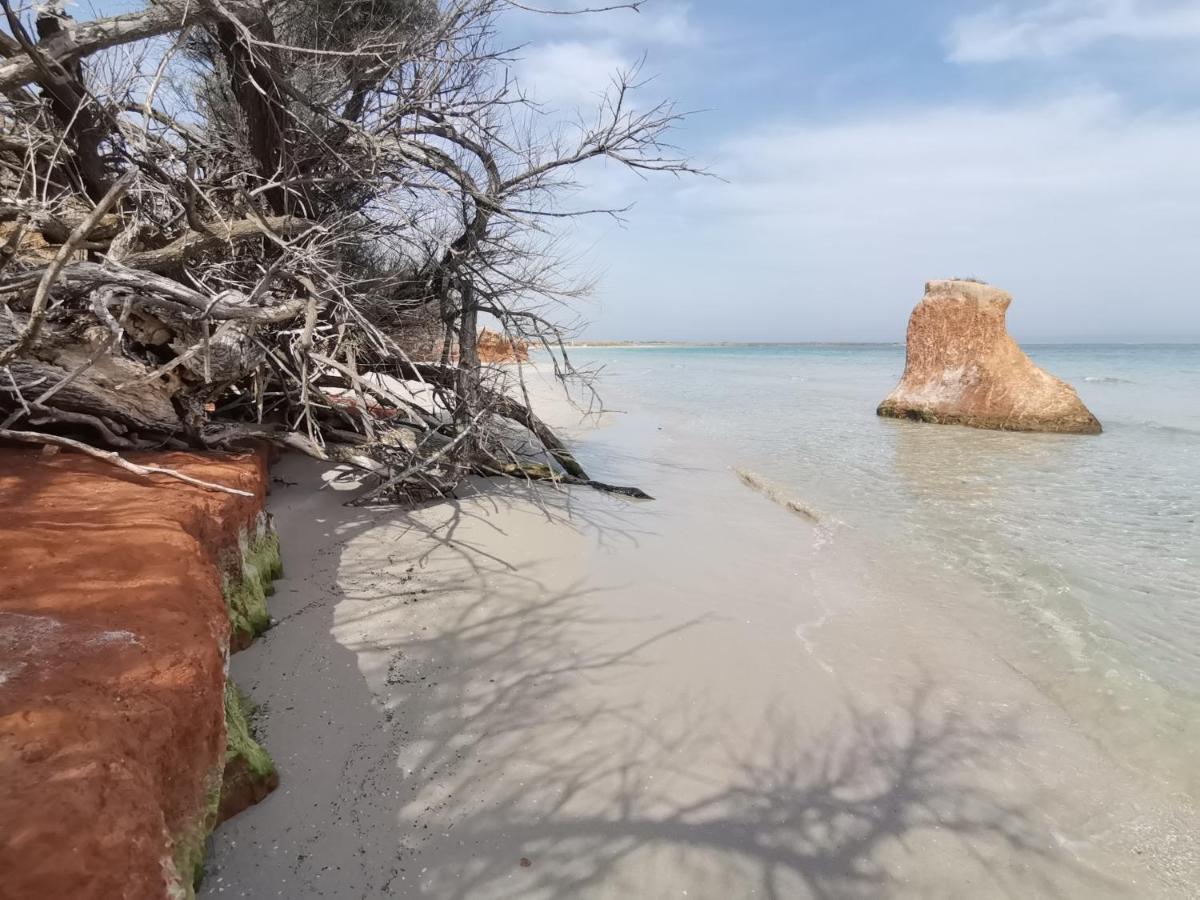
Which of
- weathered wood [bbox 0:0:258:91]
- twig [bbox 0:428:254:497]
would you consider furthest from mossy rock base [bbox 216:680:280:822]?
weathered wood [bbox 0:0:258:91]

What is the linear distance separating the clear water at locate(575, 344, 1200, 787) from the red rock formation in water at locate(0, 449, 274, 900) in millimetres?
3637

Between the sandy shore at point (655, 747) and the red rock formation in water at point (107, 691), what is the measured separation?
48 centimetres

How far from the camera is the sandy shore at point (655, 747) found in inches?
78.8

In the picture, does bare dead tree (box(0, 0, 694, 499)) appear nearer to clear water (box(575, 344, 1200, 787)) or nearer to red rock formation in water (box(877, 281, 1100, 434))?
clear water (box(575, 344, 1200, 787))

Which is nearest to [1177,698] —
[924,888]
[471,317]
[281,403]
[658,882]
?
[924,888]

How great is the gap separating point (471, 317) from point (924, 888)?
5459 mm

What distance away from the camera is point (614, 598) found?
3.81 m

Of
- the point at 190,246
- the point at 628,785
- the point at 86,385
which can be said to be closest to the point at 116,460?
the point at 86,385

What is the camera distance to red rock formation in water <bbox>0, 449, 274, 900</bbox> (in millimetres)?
1197

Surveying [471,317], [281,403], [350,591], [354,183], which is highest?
[354,183]

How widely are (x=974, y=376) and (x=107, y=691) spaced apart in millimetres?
14019

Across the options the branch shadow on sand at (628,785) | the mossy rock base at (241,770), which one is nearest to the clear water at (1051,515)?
the branch shadow on sand at (628,785)

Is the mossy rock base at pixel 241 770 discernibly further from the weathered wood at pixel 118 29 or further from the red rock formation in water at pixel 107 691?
the weathered wood at pixel 118 29

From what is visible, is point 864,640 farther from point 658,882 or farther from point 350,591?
point 350,591
